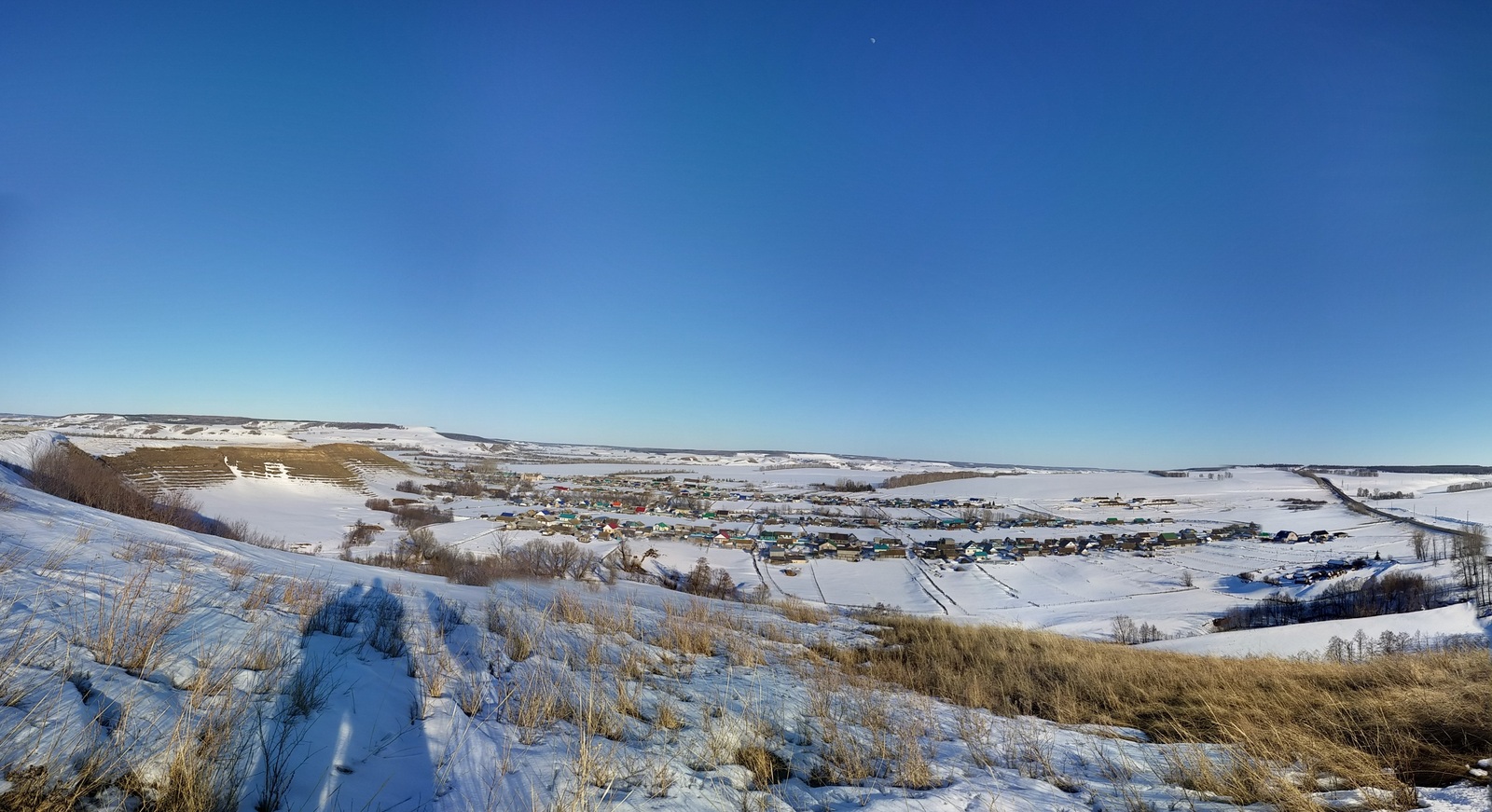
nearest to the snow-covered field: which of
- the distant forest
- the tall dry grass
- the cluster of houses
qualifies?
the tall dry grass

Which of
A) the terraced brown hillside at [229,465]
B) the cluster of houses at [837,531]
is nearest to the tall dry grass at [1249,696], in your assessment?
the cluster of houses at [837,531]

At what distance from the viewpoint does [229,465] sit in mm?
37594

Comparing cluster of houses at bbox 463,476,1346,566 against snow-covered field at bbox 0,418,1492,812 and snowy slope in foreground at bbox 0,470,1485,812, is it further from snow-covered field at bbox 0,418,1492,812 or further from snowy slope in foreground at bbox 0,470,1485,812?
snowy slope in foreground at bbox 0,470,1485,812

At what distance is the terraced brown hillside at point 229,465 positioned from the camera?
1220 inches

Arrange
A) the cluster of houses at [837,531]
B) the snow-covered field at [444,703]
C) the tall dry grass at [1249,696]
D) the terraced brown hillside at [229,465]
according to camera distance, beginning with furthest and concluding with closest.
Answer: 1. the cluster of houses at [837,531]
2. the terraced brown hillside at [229,465]
3. the tall dry grass at [1249,696]
4. the snow-covered field at [444,703]

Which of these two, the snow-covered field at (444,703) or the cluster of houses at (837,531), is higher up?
the snow-covered field at (444,703)

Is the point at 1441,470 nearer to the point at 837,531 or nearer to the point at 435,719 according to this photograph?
the point at 837,531

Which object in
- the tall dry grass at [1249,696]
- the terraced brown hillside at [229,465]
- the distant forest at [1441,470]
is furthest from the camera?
the distant forest at [1441,470]

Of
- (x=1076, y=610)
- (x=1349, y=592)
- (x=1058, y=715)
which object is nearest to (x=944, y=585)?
(x=1076, y=610)

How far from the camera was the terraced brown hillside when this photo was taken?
3100cm

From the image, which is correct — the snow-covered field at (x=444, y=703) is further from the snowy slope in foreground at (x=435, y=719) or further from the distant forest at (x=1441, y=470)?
the distant forest at (x=1441, y=470)

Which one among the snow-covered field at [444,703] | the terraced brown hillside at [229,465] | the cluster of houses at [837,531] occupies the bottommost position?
the cluster of houses at [837,531]

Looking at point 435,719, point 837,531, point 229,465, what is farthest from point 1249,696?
point 837,531

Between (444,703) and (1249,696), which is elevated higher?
(444,703)
